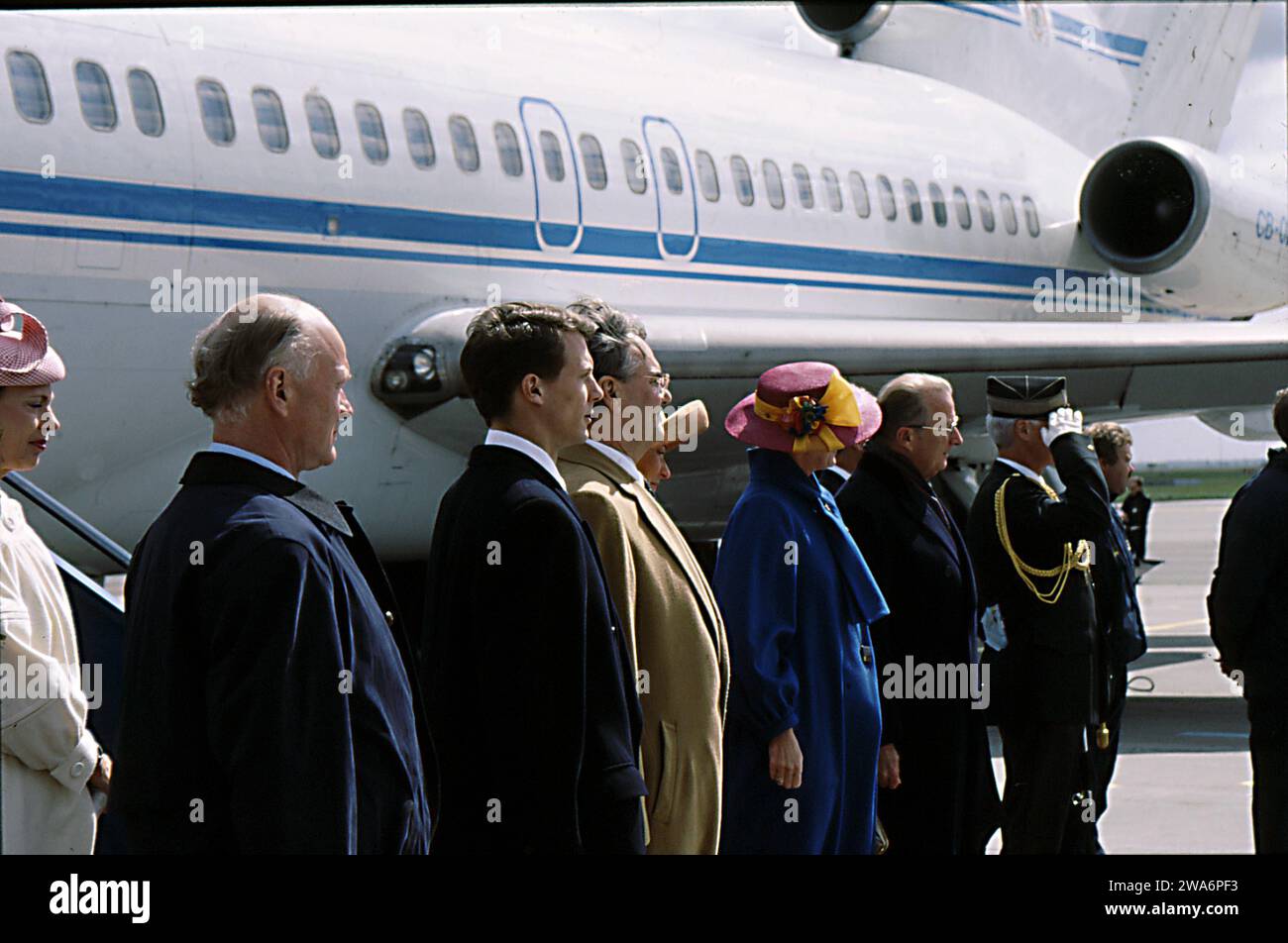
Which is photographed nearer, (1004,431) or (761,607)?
(761,607)

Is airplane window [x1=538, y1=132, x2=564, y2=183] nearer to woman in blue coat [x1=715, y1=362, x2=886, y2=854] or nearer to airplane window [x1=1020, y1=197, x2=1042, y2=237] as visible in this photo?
woman in blue coat [x1=715, y1=362, x2=886, y2=854]

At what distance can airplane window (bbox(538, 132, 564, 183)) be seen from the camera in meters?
10.5

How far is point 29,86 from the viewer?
25.7 feet

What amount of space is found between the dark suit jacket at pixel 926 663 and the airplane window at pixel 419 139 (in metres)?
4.62

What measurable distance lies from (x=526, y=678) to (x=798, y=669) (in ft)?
5.28

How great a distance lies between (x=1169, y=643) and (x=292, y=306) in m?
13.7

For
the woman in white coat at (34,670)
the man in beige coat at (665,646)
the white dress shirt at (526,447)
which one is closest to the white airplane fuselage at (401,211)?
the woman in white coat at (34,670)

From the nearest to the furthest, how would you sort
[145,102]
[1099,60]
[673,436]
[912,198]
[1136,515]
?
[673,436]
[145,102]
[912,198]
[1099,60]
[1136,515]

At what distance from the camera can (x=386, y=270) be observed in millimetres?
9422

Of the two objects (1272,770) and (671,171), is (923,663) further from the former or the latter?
(671,171)

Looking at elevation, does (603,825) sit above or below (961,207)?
below

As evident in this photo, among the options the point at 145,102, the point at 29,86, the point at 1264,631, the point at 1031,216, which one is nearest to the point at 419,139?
the point at 145,102

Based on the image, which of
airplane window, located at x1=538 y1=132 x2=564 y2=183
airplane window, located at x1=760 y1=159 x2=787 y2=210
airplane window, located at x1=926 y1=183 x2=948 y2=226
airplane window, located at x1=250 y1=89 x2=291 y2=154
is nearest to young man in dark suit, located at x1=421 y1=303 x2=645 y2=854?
airplane window, located at x1=250 y1=89 x2=291 y2=154

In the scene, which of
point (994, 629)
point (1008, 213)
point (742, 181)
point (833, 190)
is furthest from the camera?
point (1008, 213)
